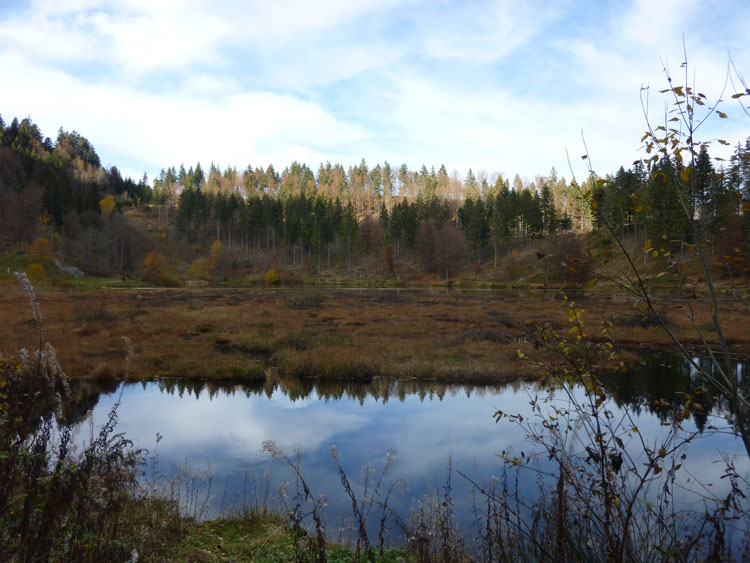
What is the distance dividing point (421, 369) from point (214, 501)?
467 inches

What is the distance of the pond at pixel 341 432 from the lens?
9.13m

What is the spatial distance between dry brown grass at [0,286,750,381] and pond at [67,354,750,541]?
1.28m

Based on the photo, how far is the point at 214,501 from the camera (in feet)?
28.3

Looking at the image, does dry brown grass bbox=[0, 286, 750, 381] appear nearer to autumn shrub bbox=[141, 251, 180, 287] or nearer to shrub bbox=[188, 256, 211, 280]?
autumn shrub bbox=[141, 251, 180, 287]

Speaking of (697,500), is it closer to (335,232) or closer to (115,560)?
(115,560)

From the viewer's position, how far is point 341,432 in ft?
42.3

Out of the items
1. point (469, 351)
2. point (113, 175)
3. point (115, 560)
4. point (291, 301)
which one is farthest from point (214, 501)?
point (113, 175)

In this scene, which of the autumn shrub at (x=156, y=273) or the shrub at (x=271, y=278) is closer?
the autumn shrub at (x=156, y=273)

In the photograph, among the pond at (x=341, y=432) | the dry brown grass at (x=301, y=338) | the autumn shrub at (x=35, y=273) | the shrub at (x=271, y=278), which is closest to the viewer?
the pond at (x=341, y=432)

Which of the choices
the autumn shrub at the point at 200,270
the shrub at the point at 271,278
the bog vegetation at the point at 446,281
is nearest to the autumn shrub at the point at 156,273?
the bog vegetation at the point at 446,281

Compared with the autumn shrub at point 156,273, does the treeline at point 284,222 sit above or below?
above

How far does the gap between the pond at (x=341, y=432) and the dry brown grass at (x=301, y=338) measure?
1284mm

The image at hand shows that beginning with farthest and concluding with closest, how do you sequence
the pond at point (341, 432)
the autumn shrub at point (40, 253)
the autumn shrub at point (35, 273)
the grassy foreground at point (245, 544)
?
the autumn shrub at point (40, 253)
the autumn shrub at point (35, 273)
the pond at point (341, 432)
the grassy foreground at point (245, 544)

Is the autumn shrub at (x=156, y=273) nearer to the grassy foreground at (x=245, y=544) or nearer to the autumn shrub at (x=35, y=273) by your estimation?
the autumn shrub at (x=35, y=273)
